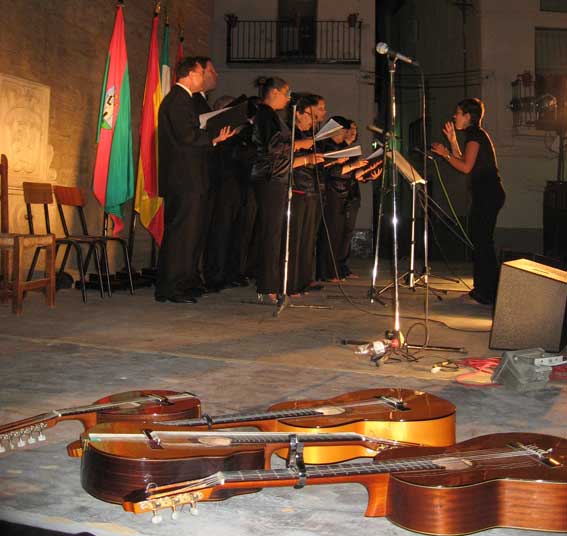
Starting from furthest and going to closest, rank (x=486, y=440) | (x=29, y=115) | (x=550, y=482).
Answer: (x=29, y=115), (x=486, y=440), (x=550, y=482)

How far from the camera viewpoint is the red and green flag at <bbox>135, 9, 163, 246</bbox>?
707 cm

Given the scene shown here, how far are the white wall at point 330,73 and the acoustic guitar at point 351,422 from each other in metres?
12.8

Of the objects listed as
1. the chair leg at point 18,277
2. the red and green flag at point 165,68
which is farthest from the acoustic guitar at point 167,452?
the red and green flag at point 165,68

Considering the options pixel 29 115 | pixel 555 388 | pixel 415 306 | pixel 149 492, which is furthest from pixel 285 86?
pixel 149 492

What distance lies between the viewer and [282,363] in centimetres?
327

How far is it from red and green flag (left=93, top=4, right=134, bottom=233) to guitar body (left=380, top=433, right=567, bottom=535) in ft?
18.2

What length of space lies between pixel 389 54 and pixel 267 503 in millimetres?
2289

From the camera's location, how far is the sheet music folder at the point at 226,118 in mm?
5180

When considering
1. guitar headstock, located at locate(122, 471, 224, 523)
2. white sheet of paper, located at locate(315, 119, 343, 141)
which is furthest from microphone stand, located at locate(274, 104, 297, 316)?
guitar headstock, located at locate(122, 471, 224, 523)

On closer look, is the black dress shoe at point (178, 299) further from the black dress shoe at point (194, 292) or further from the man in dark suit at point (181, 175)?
the black dress shoe at point (194, 292)

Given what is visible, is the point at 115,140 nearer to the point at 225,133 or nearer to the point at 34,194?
the point at 34,194

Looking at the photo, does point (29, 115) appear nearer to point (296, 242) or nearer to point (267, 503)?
point (296, 242)

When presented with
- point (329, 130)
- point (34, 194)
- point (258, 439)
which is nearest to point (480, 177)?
point (329, 130)

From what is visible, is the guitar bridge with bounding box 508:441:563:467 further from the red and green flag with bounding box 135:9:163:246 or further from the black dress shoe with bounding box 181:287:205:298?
the red and green flag with bounding box 135:9:163:246
